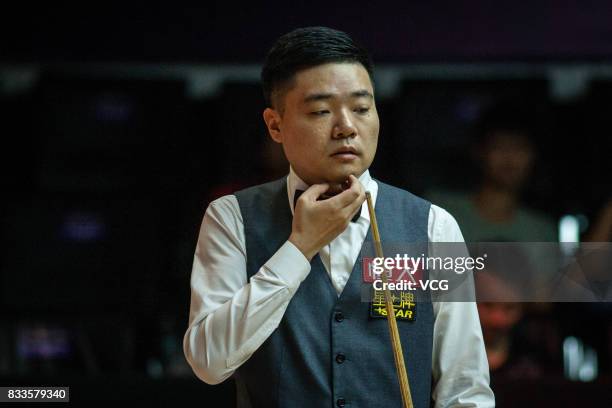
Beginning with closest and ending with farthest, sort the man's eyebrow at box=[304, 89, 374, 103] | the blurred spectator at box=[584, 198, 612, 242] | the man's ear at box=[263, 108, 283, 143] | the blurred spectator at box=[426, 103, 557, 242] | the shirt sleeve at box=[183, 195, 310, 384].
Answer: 1. the shirt sleeve at box=[183, 195, 310, 384]
2. the man's eyebrow at box=[304, 89, 374, 103]
3. the man's ear at box=[263, 108, 283, 143]
4. the blurred spectator at box=[584, 198, 612, 242]
5. the blurred spectator at box=[426, 103, 557, 242]

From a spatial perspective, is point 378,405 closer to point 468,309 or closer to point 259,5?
point 468,309

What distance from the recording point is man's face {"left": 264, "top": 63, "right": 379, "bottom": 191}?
188 centimetres

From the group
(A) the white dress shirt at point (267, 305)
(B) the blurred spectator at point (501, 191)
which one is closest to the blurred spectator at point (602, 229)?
(B) the blurred spectator at point (501, 191)

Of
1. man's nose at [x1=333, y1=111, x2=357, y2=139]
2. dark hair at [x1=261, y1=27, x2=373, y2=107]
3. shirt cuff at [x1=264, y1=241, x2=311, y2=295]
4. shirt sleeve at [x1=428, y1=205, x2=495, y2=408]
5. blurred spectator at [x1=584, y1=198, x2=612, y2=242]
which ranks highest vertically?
dark hair at [x1=261, y1=27, x2=373, y2=107]

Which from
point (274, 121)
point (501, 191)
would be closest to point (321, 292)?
point (274, 121)

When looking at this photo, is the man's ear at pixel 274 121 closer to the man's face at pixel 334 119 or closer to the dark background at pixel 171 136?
the man's face at pixel 334 119

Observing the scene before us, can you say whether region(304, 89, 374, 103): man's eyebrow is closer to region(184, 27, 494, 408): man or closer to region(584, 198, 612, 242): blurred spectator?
region(184, 27, 494, 408): man

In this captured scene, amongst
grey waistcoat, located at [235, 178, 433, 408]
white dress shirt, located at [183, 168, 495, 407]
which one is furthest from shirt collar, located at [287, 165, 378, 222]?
grey waistcoat, located at [235, 178, 433, 408]

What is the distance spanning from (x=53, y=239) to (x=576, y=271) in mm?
1834

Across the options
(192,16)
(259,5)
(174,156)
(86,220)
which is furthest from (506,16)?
(86,220)

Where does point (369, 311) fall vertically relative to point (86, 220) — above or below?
below

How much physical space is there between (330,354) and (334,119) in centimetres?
45

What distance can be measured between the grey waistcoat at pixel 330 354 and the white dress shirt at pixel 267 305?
31 millimetres

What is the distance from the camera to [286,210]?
2.04 metres
